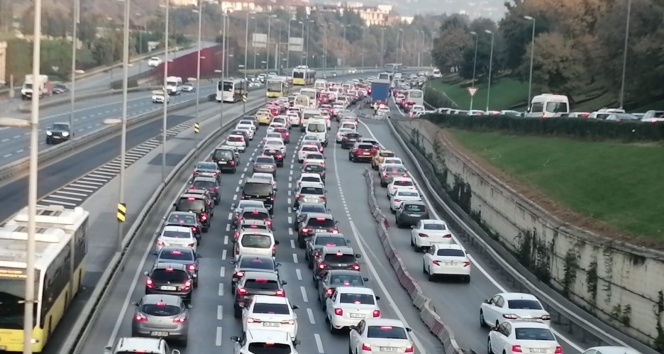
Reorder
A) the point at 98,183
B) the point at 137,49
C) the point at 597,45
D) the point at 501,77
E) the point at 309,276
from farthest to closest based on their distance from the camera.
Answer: the point at 137,49, the point at 501,77, the point at 597,45, the point at 98,183, the point at 309,276

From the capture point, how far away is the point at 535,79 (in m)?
101

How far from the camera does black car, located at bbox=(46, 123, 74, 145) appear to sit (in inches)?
2960

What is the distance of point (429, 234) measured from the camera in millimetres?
47438

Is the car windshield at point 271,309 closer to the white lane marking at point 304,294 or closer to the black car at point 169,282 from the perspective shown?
the black car at point 169,282

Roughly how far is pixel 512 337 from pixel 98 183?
35.6 metres

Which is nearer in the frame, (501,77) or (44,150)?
(44,150)

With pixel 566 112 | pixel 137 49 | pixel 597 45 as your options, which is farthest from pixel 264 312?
pixel 137 49

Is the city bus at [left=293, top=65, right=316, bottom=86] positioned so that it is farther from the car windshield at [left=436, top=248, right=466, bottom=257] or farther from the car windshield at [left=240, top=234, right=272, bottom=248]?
the car windshield at [left=436, top=248, right=466, bottom=257]

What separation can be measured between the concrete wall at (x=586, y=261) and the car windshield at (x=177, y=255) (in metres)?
11.7

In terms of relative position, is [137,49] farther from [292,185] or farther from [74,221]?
[74,221]

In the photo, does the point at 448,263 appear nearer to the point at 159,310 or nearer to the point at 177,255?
the point at 177,255

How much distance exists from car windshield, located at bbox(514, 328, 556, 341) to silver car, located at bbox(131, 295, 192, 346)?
7.66m

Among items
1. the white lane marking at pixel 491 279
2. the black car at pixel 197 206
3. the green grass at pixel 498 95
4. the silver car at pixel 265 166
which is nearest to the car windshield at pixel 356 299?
the white lane marking at pixel 491 279

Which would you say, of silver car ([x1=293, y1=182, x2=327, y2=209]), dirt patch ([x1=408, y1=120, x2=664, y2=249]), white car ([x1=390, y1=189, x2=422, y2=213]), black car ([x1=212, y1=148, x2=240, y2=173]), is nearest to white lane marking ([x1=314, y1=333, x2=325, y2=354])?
dirt patch ([x1=408, y1=120, x2=664, y2=249])
